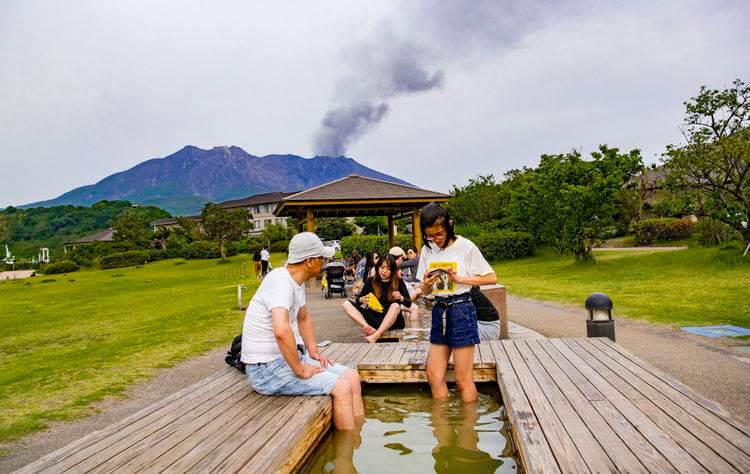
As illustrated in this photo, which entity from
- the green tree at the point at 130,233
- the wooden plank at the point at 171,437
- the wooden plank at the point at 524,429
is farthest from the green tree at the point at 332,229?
the wooden plank at the point at 171,437

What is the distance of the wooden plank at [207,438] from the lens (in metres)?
2.79

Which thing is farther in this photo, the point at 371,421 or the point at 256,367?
the point at 371,421

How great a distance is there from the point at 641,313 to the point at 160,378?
325 inches

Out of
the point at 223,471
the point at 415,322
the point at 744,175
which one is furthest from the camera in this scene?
the point at 744,175

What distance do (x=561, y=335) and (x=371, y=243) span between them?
28.8 m

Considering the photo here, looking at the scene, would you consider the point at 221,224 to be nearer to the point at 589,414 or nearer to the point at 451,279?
the point at 451,279

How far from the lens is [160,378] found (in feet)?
21.7

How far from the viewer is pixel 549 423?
3.24 m

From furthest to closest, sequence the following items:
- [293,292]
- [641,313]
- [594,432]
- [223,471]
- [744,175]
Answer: [744,175] → [641,313] → [293,292] → [594,432] → [223,471]

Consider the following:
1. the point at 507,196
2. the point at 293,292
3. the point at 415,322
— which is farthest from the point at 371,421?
the point at 507,196

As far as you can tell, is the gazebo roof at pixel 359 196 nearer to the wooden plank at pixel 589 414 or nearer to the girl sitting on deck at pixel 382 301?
the girl sitting on deck at pixel 382 301

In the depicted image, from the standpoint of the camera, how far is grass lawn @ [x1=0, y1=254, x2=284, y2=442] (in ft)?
19.1

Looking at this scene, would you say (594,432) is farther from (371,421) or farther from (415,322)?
(415,322)

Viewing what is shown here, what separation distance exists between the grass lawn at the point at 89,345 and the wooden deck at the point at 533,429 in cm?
234
